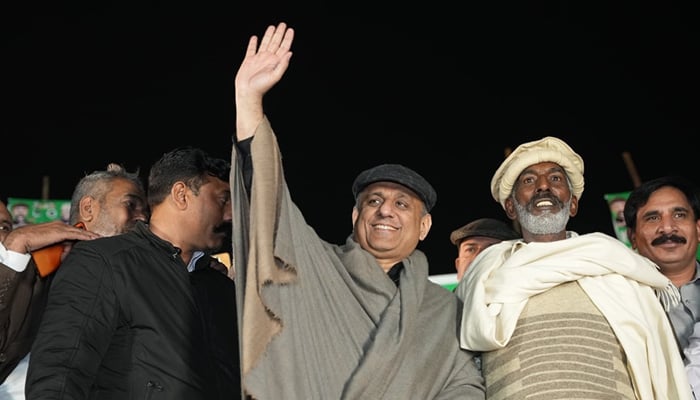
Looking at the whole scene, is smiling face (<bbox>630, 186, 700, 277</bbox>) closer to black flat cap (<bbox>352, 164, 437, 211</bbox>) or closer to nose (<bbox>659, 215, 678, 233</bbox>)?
nose (<bbox>659, 215, 678, 233</bbox>)

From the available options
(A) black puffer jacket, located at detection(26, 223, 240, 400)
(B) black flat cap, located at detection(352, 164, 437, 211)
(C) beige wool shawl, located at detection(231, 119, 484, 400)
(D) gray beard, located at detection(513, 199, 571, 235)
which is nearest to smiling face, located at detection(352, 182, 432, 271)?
(B) black flat cap, located at detection(352, 164, 437, 211)

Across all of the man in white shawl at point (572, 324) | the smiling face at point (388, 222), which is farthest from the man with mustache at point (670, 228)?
the smiling face at point (388, 222)

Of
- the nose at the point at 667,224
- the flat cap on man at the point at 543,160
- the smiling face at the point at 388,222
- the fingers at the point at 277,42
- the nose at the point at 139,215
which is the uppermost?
the fingers at the point at 277,42

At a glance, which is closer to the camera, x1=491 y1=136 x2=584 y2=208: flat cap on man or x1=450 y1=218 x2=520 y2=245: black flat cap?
x1=491 y1=136 x2=584 y2=208: flat cap on man

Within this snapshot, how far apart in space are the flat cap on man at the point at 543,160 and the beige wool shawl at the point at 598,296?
0.46 meters

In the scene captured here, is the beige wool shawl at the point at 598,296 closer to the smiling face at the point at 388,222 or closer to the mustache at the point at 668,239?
the smiling face at the point at 388,222

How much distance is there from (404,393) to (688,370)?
1.11 meters

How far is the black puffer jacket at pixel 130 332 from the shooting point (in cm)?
276

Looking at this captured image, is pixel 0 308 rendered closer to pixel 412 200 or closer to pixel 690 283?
pixel 412 200

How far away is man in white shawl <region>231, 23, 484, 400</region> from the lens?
9.30 ft

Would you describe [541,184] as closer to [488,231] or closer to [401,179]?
[401,179]

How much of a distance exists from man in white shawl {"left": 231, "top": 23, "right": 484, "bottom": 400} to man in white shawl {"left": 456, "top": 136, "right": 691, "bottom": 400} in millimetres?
120

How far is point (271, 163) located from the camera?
292 cm

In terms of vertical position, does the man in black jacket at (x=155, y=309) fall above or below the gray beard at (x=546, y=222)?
below
